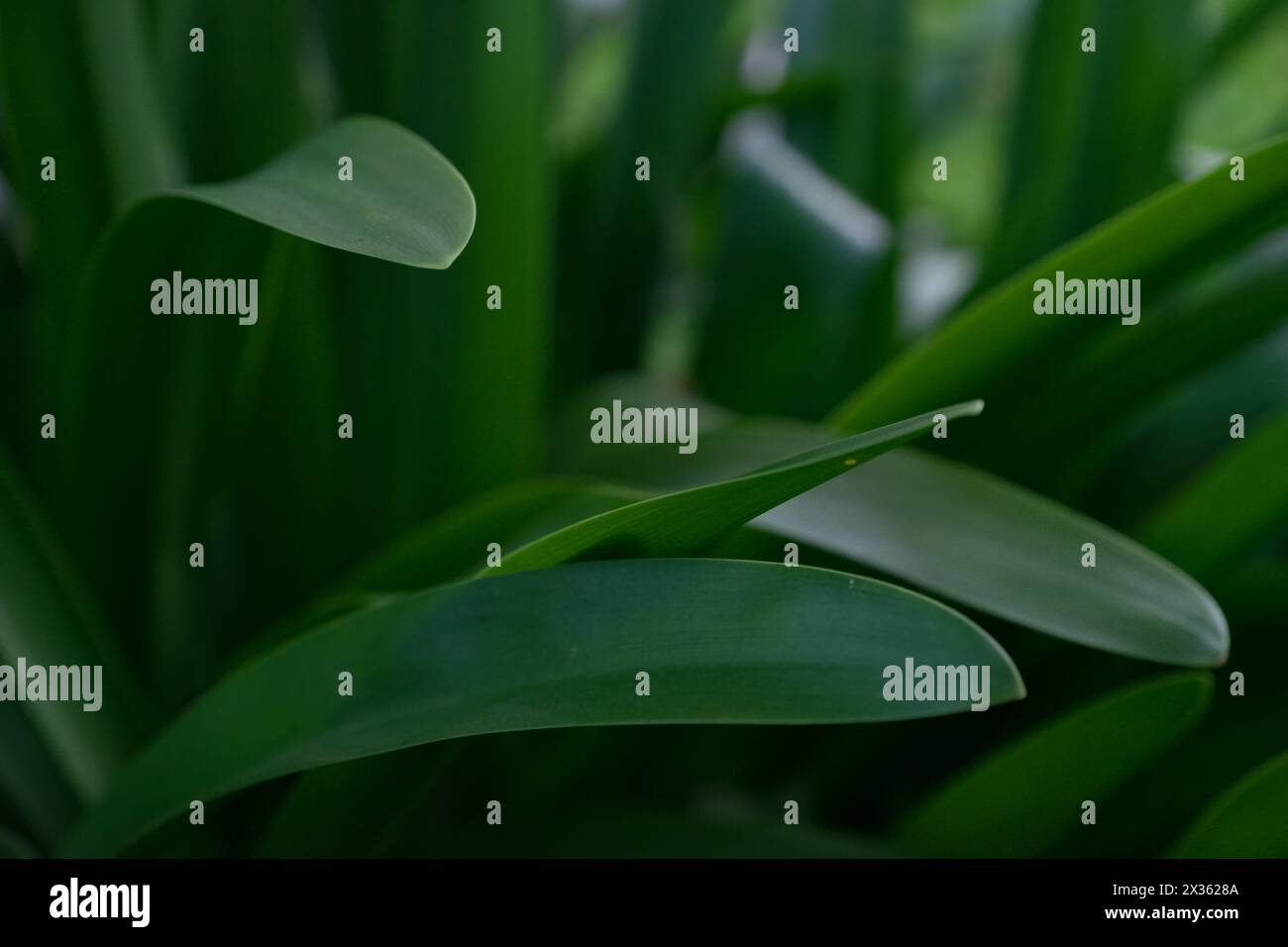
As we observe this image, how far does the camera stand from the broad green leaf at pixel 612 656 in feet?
0.73

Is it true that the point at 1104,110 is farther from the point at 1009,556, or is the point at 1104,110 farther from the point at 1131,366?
the point at 1009,556

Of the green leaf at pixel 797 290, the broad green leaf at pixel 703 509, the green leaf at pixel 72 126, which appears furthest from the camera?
the green leaf at pixel 797 290

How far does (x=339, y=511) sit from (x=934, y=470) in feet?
0.71

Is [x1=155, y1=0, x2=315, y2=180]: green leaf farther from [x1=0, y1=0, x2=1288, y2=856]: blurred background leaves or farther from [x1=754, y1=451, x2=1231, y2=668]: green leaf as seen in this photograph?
[x1=754, y1=451, x2=1231, y2=668]: green leaf

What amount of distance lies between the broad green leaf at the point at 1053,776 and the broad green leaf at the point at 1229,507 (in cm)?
5

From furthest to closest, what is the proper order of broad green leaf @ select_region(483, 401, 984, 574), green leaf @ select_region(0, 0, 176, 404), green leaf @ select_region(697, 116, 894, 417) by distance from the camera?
green leaf @ select_region(697, 116, 894, 417), green leaf @ select_region(0, 0, 176, 404), broad green leaf @ select_region(483, 401, 984, 574)

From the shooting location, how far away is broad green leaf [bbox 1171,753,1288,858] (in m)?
0.27

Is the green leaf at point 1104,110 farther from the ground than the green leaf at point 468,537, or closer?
farther from the ground

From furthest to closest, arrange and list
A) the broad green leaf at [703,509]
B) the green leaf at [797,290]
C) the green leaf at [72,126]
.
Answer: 1. the green leaf at [797,290]
2. the green leaf at [72,126]
3. the broad green leaf at [703,509]

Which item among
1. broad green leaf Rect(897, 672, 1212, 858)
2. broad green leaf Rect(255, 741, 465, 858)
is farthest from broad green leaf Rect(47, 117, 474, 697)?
broad green leaf Rect(897, 672, 1212, 858)

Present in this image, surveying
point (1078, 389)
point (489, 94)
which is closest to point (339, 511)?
point (489, 94)

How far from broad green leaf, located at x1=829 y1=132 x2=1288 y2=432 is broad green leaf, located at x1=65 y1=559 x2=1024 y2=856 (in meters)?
0.10

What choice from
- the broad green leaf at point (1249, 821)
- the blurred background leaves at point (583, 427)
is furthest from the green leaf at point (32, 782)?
the broad green leaf at point (1249, 821)

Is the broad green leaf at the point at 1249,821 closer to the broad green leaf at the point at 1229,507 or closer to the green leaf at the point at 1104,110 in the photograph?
the broad green leaf at the point at 1229,507
